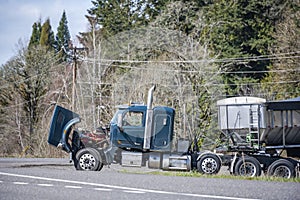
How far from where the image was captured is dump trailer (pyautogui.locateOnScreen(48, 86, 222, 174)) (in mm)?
17422

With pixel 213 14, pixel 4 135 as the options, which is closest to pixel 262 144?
pixel 213 14

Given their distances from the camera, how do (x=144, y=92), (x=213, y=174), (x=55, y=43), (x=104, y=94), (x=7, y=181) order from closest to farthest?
(x=7, y=181), (x=213, y=174), (x=144, y=92), (x=104, y=94), (x=55, y=43)

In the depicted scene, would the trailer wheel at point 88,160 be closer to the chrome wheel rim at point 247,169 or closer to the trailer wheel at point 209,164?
the trailer wheel at point 209,164

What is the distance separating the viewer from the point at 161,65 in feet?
116

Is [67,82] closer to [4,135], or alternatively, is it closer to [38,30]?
[4,135]

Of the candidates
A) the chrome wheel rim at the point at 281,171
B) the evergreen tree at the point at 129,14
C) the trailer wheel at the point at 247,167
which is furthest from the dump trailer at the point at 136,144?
the evergreen tree at the point at 129,14

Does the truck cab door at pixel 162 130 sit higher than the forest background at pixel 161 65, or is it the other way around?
the forest background at pixel 161 65

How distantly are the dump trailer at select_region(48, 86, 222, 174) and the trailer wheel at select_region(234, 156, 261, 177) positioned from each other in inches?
26.1

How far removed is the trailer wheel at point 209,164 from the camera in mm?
17344

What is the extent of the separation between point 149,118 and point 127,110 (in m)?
0.83

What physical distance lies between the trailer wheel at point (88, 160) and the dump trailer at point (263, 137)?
441 cm

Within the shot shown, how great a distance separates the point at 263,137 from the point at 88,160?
241 inches

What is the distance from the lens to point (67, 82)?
45.4 meters

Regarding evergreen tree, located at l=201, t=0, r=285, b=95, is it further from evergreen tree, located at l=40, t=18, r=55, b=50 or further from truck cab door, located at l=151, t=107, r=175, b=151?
evergreen tree, located at l=40, t=18, r=55, b=50
